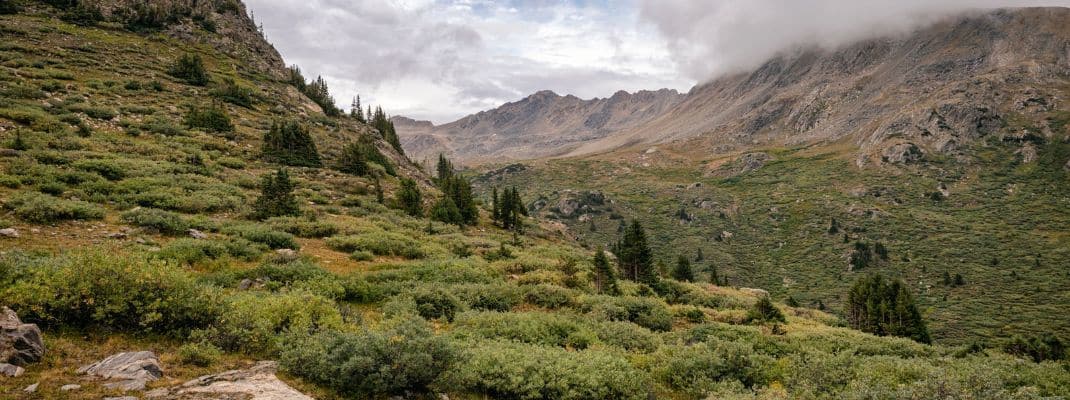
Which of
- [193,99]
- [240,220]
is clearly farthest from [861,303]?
[193,99]

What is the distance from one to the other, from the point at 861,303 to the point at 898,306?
8132 millimetres

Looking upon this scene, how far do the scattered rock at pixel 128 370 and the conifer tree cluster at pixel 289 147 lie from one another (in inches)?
1588

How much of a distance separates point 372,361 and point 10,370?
4.53 meters

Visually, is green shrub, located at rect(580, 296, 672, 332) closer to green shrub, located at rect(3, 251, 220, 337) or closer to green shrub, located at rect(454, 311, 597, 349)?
green shrub, located at rect(454, 311, 597, 349)

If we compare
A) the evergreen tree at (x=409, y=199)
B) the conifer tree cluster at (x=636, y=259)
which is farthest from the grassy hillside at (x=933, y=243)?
the evergreen tree at (x=409, y=199)

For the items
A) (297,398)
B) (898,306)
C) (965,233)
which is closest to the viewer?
(297,398)

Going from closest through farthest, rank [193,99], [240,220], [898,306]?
[240,220], [193,99], [898,306]

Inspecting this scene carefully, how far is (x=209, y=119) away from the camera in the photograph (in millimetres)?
45719

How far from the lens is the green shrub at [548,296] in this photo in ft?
68.1

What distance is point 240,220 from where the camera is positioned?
25.7m

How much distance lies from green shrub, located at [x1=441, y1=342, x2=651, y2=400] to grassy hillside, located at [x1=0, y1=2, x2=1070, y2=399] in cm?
4

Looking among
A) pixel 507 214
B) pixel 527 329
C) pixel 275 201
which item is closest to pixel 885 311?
pixel 507 214

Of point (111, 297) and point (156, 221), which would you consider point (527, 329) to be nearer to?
point (111, 297)

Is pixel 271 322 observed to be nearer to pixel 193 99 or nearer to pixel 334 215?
pixel 334 215
